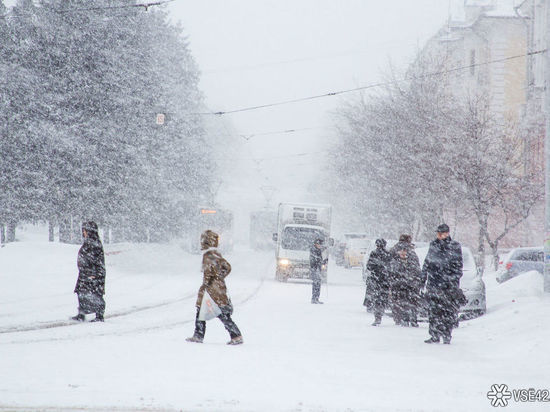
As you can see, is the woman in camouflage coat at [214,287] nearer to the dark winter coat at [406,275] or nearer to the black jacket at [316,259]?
the dark winter coat at [406,275]

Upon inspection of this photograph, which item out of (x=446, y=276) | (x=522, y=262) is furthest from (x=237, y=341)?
(x=522, y=262)

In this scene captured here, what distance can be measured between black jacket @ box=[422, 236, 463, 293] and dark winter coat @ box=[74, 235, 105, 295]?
575 cm

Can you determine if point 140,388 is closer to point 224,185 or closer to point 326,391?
point 326,391

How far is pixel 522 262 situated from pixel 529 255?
0.37m

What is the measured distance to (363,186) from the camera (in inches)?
1982

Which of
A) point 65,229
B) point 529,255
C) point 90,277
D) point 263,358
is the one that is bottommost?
point 263,358

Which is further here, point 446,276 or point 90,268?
point 90,268

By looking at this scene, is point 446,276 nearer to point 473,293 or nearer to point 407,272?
point 407,272

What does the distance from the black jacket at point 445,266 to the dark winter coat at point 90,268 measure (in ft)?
18.8

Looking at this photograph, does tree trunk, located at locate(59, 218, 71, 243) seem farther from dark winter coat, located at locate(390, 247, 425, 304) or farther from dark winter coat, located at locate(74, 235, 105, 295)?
dark winter coat, located at locate(390, 247, 425, 304)

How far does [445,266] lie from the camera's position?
1242cm

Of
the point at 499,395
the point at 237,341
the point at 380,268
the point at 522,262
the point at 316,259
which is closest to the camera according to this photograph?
the point at 499,395

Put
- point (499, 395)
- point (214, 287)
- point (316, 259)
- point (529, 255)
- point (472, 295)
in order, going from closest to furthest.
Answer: point (499, 395) < point (214, 287) < point (472, 295) < point (316, 259) < point (529, 255)

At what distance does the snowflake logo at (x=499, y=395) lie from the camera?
738 centimetres
